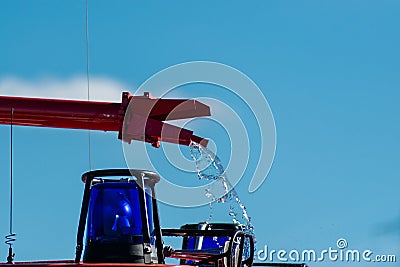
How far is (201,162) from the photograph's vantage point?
15516 millimetres

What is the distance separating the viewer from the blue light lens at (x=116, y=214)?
10562 millimetres

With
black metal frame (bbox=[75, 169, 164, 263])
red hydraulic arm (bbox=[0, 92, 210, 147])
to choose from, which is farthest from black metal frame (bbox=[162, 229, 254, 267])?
red hydraulic arm (bbox=[0, 92, 210, 147])

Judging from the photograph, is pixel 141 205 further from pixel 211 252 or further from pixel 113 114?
pixel 113 114

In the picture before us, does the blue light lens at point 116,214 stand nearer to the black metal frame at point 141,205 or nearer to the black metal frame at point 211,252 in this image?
the black metal frame at point 141,205

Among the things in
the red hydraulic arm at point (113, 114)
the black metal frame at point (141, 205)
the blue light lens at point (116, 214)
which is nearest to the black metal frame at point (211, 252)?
the black metal frame at point (141, 205)

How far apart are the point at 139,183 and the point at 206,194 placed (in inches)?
108

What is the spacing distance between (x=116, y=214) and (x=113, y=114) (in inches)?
293

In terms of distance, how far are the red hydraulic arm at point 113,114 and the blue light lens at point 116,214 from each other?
6.11 meters

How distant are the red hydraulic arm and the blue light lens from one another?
611 cm

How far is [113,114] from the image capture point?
18.0 metres

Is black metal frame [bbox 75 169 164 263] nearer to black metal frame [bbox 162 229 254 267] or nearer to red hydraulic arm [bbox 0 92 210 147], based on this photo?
black metal frame [bbox 162 229 254 267]

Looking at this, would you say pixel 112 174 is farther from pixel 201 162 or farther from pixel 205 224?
pixel 201 162

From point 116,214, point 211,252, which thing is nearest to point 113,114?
point 211,252

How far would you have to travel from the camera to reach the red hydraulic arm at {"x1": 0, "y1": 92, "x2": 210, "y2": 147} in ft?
56.2
